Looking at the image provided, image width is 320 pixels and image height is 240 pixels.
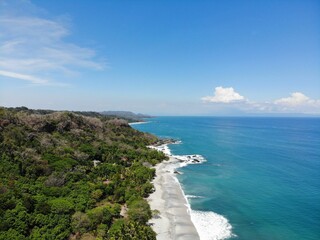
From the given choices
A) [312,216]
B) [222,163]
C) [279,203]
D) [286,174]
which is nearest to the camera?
[312,216]

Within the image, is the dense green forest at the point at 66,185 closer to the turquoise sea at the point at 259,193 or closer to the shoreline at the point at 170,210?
the shoreline at the point at 170,210

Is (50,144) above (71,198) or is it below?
above

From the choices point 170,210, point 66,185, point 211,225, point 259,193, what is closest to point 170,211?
point 170,210

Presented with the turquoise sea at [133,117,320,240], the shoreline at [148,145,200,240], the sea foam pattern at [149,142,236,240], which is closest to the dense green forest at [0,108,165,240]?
the shoreline at [148,145,200,240]

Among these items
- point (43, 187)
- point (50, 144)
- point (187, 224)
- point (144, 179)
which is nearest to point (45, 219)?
point (43, 187)

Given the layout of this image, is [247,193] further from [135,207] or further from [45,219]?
[45,219]

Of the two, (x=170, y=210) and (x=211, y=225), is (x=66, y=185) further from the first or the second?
(x=211, y=225)

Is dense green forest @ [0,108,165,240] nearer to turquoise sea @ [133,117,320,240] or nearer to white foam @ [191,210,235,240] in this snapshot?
white foam @ [191,210,235,240]

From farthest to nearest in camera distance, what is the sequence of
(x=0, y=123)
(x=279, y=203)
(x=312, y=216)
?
(x=0, y=123) < (x=279, y=203) < (x=312, y=216)
